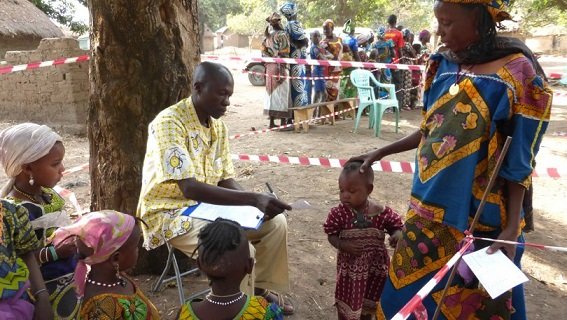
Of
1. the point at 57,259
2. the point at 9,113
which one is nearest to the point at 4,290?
the point at 57,259

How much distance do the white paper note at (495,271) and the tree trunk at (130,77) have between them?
2.38 meters

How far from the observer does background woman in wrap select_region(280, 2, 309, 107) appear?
891 cm

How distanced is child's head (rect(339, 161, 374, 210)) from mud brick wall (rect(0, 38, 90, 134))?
7286mm

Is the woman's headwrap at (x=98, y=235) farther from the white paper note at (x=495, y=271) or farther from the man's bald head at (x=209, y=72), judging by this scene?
the white paper note at (x=495, y=271)

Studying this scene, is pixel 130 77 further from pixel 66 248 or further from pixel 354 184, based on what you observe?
pixel 354 184

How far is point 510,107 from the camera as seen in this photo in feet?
6.17

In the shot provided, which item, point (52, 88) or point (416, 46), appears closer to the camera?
point (52, 88)

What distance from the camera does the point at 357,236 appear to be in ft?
9.08

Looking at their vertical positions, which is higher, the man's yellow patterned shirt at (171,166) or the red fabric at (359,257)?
the man's yellow patterned shirt at (171,166)

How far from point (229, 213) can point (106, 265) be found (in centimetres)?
78

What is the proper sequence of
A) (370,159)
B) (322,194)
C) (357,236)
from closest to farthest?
(370,159) < (357,236) < (322,194)

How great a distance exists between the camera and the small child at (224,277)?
6.22ft

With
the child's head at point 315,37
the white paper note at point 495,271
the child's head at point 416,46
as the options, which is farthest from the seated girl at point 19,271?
the child's head at point 416,46

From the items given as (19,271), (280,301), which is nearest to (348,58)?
(280,301)
